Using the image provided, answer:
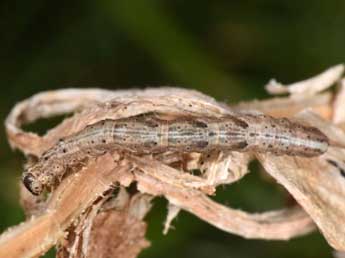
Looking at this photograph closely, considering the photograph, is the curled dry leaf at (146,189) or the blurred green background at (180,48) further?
the blurred green background at (180,48)

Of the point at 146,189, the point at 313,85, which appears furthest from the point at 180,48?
the point at 146,189

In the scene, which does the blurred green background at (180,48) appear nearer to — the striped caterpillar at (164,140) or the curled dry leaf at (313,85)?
the curled dry leaf at (313,85)

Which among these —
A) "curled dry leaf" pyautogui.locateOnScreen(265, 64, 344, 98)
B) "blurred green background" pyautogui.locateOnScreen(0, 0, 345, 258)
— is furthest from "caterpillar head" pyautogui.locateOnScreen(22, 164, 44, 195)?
"blurred green background" pyautogui.locateOnScreen(0, 0, 345, 258)

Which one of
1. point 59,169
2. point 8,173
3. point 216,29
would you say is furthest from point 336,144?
point 216,29

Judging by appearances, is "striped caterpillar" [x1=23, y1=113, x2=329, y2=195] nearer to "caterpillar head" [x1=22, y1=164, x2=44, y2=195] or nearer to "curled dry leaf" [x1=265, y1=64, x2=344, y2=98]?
"caterpillar head" [x1=22, y1=164, x2=44, y2=195]

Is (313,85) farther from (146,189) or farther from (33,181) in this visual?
(33,181)

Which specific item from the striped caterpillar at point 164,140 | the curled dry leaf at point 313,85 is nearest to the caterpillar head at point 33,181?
the striped caterpillar at point 164,140

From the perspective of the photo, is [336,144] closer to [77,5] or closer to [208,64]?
[208,64]
